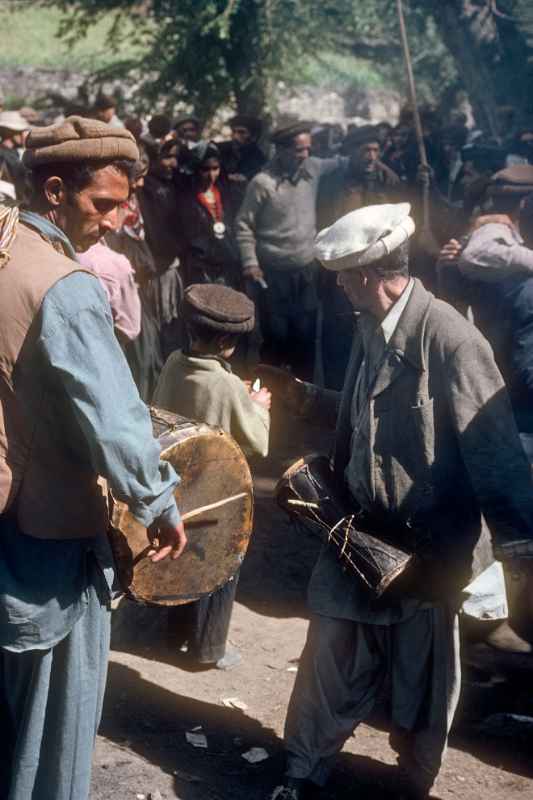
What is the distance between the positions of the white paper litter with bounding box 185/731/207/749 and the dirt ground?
0.08 feet

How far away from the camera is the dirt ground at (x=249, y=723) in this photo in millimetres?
4238

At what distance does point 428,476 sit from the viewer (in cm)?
383

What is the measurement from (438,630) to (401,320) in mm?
1150

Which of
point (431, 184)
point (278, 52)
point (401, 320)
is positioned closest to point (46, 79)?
Answer: point (278, 52)

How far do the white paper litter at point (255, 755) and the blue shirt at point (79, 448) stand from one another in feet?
4.90

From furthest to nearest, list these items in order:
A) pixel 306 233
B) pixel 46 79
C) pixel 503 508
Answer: pixel 46 79
pixel 306 233
pixel 503 508

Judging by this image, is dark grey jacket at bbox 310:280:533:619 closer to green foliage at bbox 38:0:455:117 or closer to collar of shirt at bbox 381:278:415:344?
collar of shirt at bbox 381:278:415:344

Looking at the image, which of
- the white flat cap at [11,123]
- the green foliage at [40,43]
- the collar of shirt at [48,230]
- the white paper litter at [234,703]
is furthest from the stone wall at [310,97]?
the collar of shirt at [48,230]

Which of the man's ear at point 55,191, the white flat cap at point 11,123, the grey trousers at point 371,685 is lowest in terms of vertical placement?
the white flat cap at point 11,123

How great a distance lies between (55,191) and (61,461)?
811 millimetres

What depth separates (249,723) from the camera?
185 inches

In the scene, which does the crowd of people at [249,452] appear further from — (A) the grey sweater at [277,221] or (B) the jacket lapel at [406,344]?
(A) the grey sweater at [277,221]

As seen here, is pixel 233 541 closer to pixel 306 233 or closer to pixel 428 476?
pixel 428 476

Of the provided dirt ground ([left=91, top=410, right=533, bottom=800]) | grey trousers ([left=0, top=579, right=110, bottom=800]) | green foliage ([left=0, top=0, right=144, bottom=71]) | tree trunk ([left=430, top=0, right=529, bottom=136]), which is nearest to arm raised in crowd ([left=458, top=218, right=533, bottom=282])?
dirt ground ([left=91, top=410, right=533, bottom=800])
